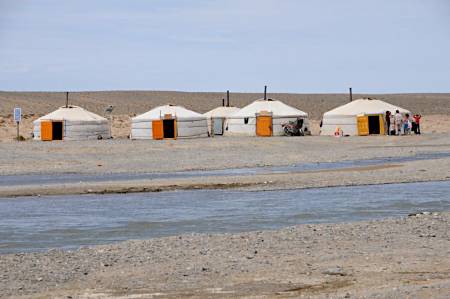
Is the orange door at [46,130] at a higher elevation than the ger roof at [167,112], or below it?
below

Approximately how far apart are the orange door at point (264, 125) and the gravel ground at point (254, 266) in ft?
115

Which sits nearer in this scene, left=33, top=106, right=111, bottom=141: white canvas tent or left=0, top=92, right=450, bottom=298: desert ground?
left=0, top=92, right=450, bottom=298: desert ground

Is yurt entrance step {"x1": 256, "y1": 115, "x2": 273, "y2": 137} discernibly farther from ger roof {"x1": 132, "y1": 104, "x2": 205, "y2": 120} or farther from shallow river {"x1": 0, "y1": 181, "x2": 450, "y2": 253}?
shallow river {"x1": 0, "y1": 181, "x2": 450, "y2": 253}

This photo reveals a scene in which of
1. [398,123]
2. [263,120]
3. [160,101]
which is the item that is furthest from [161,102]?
[398,123]

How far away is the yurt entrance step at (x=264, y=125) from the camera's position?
47656mm

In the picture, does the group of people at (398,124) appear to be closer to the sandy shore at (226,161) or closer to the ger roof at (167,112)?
the sandy shore at (226,161)


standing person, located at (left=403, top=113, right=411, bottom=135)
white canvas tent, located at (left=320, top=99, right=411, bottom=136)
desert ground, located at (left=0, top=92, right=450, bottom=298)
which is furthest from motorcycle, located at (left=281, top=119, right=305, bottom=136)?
desert ground, located at (left=0, top=92, right=450, bottom=298)

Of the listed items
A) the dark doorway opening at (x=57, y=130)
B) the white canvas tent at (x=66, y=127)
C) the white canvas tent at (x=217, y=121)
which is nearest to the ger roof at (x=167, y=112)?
the white canvas tent at (x=66, y=127)

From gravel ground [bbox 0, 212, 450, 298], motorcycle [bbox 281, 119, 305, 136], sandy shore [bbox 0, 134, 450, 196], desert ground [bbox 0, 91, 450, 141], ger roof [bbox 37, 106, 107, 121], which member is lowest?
gravel ground [bbox 0, 212, 450, 298]

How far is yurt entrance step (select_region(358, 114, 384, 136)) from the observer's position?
47594 millimetres

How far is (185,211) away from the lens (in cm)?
1598

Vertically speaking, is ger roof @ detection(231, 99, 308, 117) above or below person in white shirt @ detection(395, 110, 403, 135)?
above

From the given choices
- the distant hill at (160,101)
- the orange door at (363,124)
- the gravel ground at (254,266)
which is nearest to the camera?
the gravel ground at (254,266)

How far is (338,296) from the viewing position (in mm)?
7699
